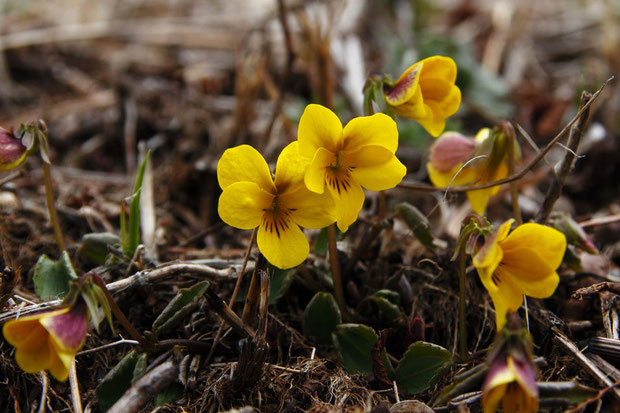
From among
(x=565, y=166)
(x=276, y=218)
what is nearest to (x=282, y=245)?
(x=276, y=218)

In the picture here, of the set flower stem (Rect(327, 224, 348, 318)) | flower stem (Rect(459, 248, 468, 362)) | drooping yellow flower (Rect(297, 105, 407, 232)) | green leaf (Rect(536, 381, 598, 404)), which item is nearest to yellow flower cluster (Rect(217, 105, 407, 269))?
drooping yellow flower (Rect(297, 105, 407, 232))

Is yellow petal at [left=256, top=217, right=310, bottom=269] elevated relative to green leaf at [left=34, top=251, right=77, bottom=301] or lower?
elevated

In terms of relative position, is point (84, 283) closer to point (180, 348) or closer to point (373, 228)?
point (180, 348)

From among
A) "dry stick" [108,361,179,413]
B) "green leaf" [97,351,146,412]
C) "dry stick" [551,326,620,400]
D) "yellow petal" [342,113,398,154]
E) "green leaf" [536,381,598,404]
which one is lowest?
"green leaf" [97,351,146,412]

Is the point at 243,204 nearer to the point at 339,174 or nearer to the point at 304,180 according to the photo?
the point at 304,180

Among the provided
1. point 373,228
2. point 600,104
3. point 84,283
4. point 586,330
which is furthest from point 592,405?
point 600,104

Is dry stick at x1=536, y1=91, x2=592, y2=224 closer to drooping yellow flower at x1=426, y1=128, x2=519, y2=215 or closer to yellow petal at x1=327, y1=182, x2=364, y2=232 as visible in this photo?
drooping yellow flower at x1=426, y1=128, x2=519, y2=215
